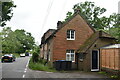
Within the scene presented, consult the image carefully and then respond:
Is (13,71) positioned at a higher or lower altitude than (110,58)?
lower

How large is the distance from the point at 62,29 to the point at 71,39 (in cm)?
178

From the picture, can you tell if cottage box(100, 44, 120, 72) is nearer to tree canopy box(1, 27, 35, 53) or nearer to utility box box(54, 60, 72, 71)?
utility box box(54, 60, 72, 71)

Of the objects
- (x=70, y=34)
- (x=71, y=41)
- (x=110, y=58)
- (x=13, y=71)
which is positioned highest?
(x=70, y=34)

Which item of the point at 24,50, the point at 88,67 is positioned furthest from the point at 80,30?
the point at 24,50

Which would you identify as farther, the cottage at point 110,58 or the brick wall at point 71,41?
the brick wall at point 71,41

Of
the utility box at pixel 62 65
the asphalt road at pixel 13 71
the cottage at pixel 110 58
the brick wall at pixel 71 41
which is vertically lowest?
the asphalt road at pixel 13 71

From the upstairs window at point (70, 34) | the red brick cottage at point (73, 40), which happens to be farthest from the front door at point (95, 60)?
the upstairs window at point (70, 34)

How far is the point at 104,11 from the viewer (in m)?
50.0

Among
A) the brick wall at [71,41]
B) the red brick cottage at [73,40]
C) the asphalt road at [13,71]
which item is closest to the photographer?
the asphalt road at [13,71]

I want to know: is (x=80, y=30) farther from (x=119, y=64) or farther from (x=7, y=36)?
(x=7, y=36)

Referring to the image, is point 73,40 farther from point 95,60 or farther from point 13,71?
point 13,71

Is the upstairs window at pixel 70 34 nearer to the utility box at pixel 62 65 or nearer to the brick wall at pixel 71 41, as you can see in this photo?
the brick wall at pixel 71 41

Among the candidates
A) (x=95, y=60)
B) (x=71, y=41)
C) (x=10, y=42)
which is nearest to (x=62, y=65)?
(x=95, y=60)

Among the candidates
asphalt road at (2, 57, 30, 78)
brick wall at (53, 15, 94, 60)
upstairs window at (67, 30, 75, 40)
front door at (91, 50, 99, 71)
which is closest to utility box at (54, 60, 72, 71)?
brick wall at (53, 15, 94, 60)
